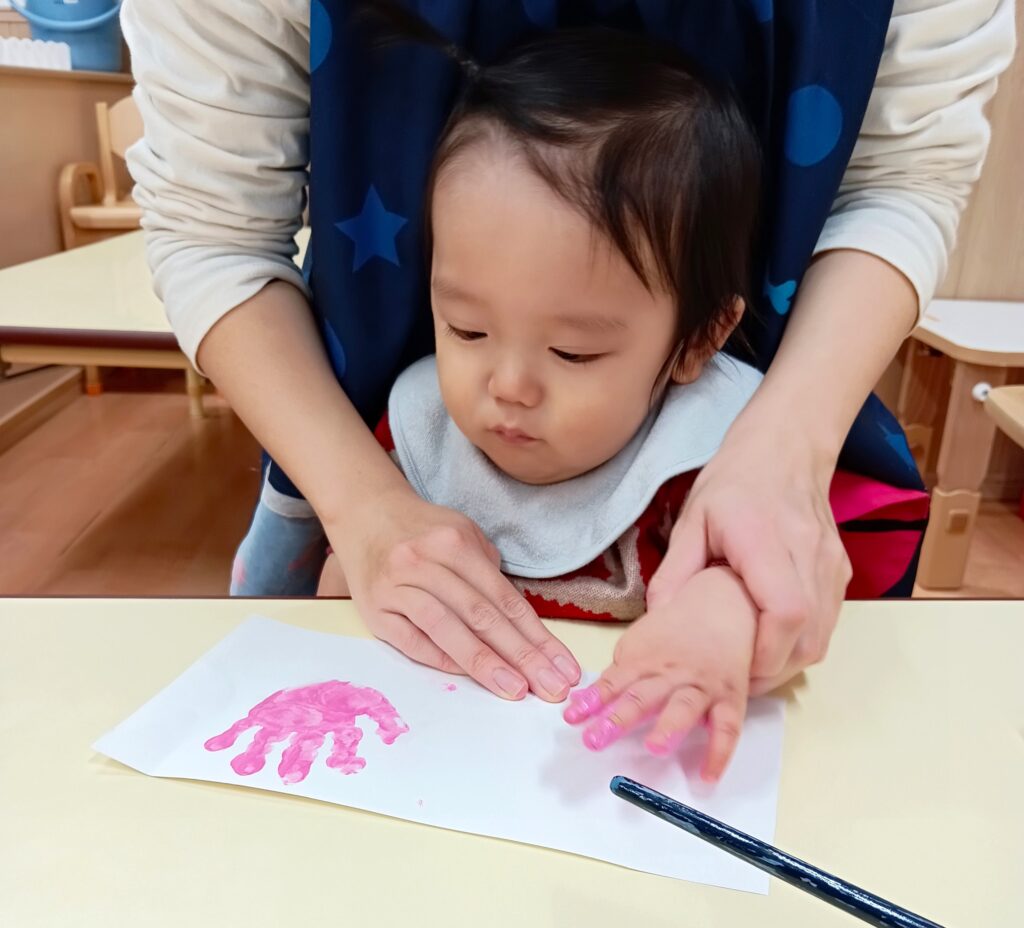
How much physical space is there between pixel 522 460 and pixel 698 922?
378mm

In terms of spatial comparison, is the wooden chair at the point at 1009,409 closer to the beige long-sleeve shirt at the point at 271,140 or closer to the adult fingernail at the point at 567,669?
the beige long-sleeve shirt at the point at 271,140

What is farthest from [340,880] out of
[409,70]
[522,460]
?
[409,70]

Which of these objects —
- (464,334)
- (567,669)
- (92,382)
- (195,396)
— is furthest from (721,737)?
(92,382)

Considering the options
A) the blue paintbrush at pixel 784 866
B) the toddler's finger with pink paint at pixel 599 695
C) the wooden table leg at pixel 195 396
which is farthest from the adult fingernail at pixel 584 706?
the wooden table leg at pixel 195 396

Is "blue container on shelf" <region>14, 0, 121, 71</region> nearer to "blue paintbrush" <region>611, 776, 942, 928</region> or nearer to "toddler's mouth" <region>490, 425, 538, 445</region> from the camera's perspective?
"toddler's mouth" <region>490, 425, 538, 445</region>

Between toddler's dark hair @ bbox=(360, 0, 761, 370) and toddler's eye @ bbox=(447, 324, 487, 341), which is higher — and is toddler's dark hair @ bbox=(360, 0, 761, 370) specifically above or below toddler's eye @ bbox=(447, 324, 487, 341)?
above

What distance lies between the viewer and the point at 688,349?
67cm

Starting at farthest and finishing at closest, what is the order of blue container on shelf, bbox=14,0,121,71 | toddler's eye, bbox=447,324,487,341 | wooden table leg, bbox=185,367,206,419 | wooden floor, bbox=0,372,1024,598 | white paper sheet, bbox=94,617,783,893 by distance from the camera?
blue container on shelf, bbox=14,0,121,71 < wooden table leg, bbox=185,367,206,419 < wooden floor, bbox=0,372,1024,598 < toddler's eye, bbox=447,324,487,341 < white paper sheet, bbox=94,617,783,893

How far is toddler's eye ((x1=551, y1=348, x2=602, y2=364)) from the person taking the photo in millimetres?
595

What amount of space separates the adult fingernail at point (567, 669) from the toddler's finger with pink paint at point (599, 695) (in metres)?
0.04

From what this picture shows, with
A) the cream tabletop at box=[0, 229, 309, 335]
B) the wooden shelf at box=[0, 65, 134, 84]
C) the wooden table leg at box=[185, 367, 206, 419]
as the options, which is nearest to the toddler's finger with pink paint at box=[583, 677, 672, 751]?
the cream tabletop at box=[0, 229, 309, 335]

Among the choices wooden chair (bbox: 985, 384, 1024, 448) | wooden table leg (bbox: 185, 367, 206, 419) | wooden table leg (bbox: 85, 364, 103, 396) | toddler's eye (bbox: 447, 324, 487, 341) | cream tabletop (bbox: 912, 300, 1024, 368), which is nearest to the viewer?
toddler's eye (bbox: 447, 324, 487, 341)

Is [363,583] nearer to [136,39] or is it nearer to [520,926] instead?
[520,926]

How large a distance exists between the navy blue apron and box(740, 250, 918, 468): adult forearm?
32 millimetres
